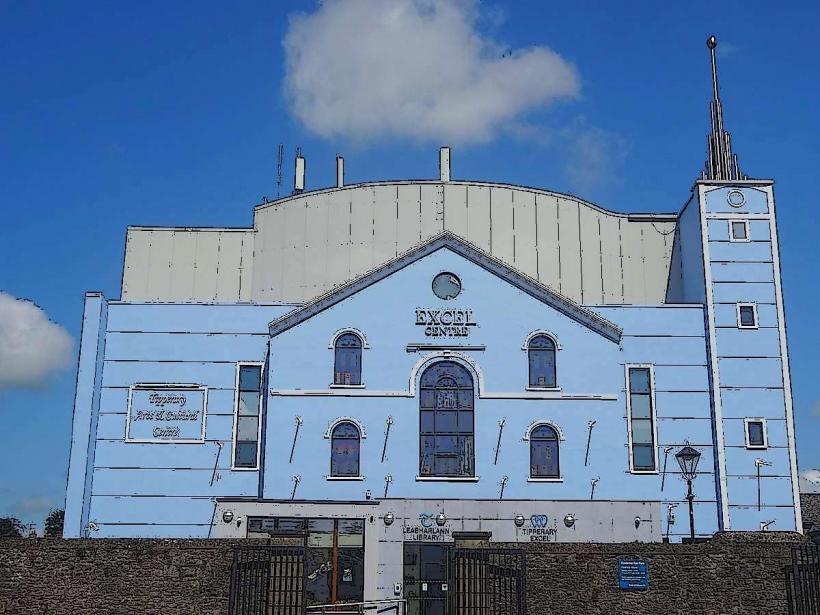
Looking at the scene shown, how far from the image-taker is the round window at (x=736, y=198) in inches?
1548

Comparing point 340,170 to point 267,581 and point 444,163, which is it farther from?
point 267,581

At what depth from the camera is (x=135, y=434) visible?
36.3 m

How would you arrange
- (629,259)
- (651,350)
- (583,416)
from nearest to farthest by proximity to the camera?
(583,416)
(651,350)
(629,259)

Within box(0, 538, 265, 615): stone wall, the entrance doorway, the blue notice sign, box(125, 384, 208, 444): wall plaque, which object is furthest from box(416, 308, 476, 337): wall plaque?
box(0, 538, 265, 615): stone wall

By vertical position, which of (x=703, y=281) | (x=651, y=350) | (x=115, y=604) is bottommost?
(x=115, y=604)

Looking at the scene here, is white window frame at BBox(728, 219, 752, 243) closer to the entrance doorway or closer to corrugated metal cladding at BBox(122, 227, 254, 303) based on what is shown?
the entrance doorway

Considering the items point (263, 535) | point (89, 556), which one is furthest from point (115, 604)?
point (263, 535)

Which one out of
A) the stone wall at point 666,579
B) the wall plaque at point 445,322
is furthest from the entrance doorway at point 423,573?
the stone wall at point 666,579

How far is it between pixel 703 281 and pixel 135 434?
2152 cm

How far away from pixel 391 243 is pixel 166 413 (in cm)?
1334

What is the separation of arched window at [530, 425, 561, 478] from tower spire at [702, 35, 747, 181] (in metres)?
13.2

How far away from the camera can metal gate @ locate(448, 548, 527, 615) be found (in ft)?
68.0

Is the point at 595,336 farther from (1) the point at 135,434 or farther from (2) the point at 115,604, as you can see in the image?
(2) the point at 115,604

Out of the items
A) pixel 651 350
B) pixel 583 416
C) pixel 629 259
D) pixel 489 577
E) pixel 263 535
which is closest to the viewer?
pixel 489 577
